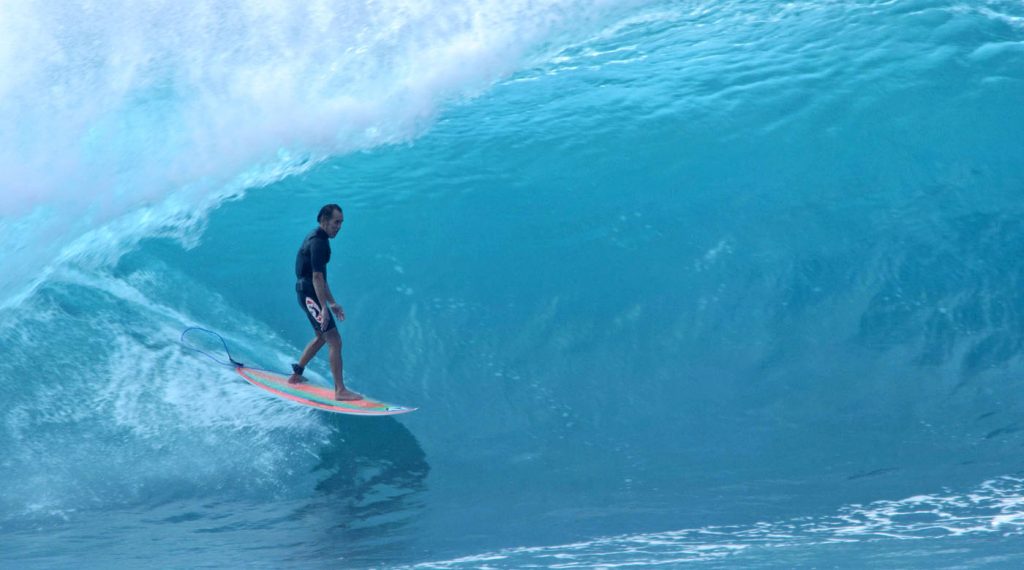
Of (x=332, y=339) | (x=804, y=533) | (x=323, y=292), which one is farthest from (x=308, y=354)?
(x=804, y=533)

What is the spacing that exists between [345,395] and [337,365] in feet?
0.77

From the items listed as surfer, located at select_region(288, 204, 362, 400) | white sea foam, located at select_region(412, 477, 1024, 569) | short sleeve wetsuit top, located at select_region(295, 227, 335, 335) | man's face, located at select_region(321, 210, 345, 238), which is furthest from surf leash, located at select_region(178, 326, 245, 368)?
Result: white sea foam, located at select_region(412, 477, 1024, 569)

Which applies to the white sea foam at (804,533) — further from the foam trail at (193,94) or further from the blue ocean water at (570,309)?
the foam trail at (193,94)

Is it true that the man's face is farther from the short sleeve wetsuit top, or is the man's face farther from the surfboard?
the surfboard

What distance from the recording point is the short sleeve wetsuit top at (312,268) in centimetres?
549

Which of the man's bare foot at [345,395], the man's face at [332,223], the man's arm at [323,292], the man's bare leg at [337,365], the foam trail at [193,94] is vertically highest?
the foam trail at [193,94]

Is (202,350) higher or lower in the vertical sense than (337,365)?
higher

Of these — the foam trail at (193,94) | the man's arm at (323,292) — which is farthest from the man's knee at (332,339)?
the foam trail at (193,94)

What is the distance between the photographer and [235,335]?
23.3 feet

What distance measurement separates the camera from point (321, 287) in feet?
18.2

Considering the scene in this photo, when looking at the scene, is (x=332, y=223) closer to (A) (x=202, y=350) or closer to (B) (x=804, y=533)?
(A) (x=202, y=350)

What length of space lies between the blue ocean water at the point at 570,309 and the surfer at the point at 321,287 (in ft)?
1.69

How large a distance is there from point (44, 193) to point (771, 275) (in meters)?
7.18

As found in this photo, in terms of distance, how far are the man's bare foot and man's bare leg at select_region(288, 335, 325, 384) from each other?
30cm
